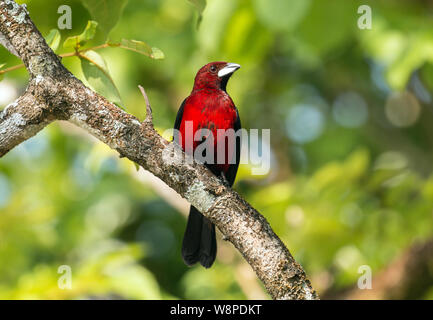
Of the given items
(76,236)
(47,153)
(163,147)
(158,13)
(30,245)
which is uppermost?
(158,13)

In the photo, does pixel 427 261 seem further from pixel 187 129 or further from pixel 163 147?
pixel 163 147

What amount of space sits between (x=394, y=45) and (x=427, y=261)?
2214 millimetres

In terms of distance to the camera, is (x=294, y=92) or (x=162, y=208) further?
(x=294, y=92)

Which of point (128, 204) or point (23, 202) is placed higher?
point (128, 204)

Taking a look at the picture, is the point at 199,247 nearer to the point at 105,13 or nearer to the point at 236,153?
the point at 236,153

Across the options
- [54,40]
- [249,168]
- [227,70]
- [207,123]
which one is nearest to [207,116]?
[207,123]

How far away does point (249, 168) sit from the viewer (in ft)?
16.0

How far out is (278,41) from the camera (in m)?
8.28

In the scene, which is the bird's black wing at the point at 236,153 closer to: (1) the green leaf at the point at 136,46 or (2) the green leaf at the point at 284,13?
(2) the green leaf at the point at 284,13

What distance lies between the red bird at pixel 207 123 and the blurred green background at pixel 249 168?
22cm

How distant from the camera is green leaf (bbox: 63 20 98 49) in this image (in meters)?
2.40

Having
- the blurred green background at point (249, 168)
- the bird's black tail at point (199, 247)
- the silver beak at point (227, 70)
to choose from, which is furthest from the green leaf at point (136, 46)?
the bird's black tail at point (199, 247)

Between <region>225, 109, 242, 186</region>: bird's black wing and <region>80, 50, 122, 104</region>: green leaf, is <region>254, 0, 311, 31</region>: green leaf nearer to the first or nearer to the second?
<region>225, 109, 242, 186</region>: bird's black wing
